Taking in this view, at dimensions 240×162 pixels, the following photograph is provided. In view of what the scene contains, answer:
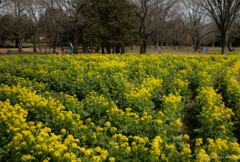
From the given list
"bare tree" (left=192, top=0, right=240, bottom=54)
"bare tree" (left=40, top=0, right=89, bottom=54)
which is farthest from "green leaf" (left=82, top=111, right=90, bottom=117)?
"bare tree" (left=192, top=0, right=240, bottom=54)

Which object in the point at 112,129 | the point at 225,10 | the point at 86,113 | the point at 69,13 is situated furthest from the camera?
the point at 69,13

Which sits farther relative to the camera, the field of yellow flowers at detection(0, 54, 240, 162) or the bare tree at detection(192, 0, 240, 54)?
the bare tree at detection(192, 0, 240, 54)

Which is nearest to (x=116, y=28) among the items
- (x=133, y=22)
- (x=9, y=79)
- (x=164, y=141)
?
(x=133, y=22)

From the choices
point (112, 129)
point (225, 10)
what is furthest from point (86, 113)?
point (225, 10)

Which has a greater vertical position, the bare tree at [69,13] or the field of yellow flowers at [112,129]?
the bare tree at [69,13]

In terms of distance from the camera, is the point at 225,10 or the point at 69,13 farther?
the point at 69,13

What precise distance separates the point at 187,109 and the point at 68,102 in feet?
11.4

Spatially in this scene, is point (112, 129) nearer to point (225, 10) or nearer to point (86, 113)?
point (86, 113)

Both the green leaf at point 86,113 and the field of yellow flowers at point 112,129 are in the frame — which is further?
the green leaf at point 86,113

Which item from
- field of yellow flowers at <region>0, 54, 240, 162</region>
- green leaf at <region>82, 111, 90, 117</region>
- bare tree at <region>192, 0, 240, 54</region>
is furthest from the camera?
bare tree at <region>192, 0, 240, 54</region>

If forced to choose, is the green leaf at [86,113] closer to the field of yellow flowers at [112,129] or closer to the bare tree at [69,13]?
the field of yellow flowers at [112,129]

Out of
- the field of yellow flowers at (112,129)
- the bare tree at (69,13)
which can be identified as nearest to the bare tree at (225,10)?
the bare tree at (69,13)

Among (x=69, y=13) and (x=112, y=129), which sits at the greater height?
(x=69, y=13)

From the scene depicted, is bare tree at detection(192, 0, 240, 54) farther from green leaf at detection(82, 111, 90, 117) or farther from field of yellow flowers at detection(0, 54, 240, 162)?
green leaf at detection(82, 111, 90, 117)
